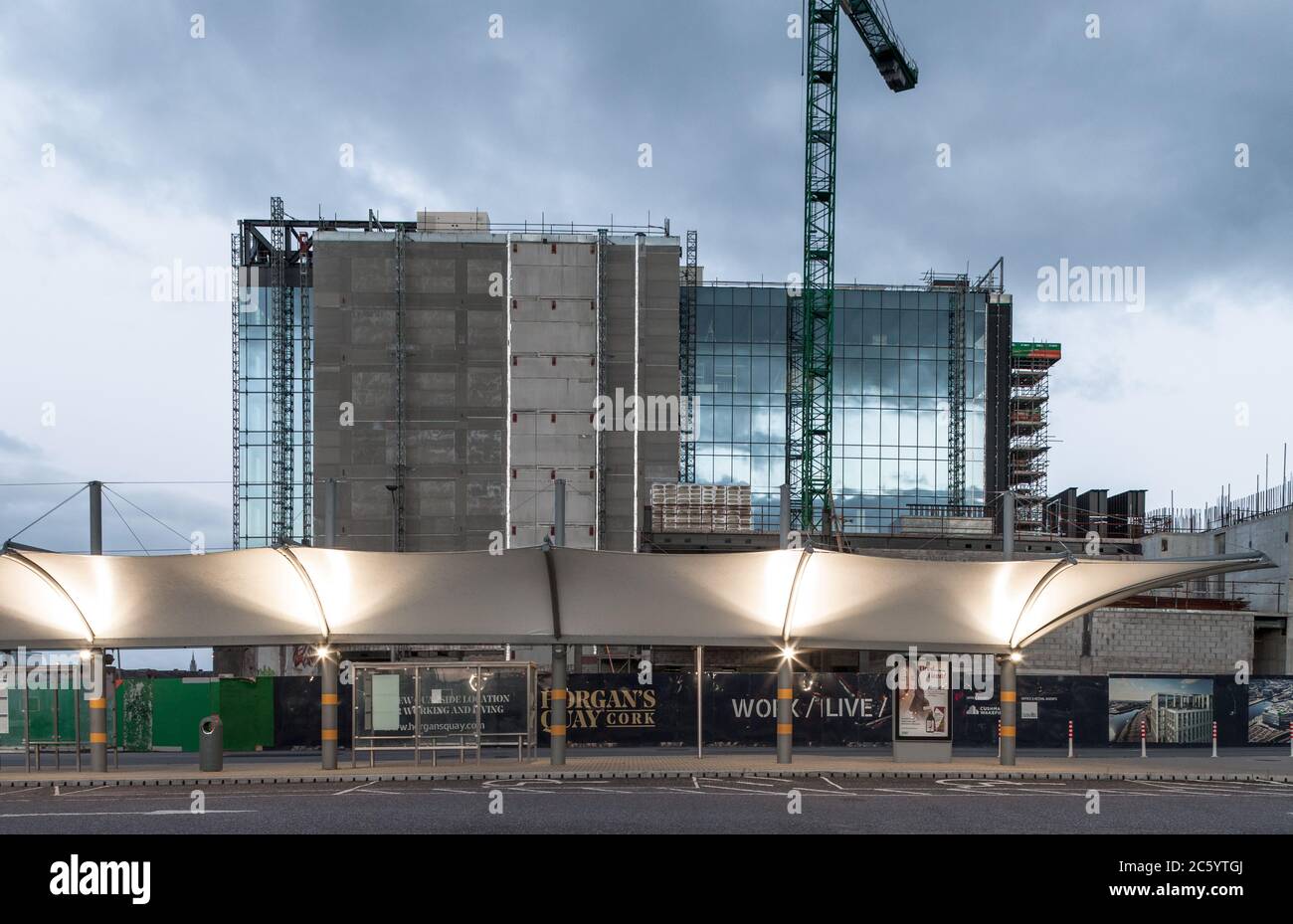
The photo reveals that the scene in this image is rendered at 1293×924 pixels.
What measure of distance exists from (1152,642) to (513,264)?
39.7 m

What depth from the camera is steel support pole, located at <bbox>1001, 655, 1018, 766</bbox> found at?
2562 centimetres

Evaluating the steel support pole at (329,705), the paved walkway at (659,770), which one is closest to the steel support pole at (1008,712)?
the paved walkway at (659,770)

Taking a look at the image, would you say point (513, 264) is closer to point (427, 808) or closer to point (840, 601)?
point (840, 601)

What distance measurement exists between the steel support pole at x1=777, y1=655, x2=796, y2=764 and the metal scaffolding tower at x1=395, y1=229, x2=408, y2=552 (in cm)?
4222

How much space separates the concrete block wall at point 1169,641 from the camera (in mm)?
51094

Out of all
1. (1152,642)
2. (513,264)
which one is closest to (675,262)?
(513,264)

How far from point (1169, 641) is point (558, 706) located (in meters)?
35.7

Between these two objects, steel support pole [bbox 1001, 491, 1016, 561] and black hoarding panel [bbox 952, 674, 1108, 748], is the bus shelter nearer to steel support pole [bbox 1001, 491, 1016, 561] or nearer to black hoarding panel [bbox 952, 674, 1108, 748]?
steel support pole [bbox 1001, 491, 1016, 561]

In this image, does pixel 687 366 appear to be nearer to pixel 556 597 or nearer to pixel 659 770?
pixel 556 597

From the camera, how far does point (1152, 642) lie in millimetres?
51219

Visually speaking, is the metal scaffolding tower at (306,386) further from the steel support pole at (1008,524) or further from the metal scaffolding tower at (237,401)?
the steel support pole at (1008,524)
